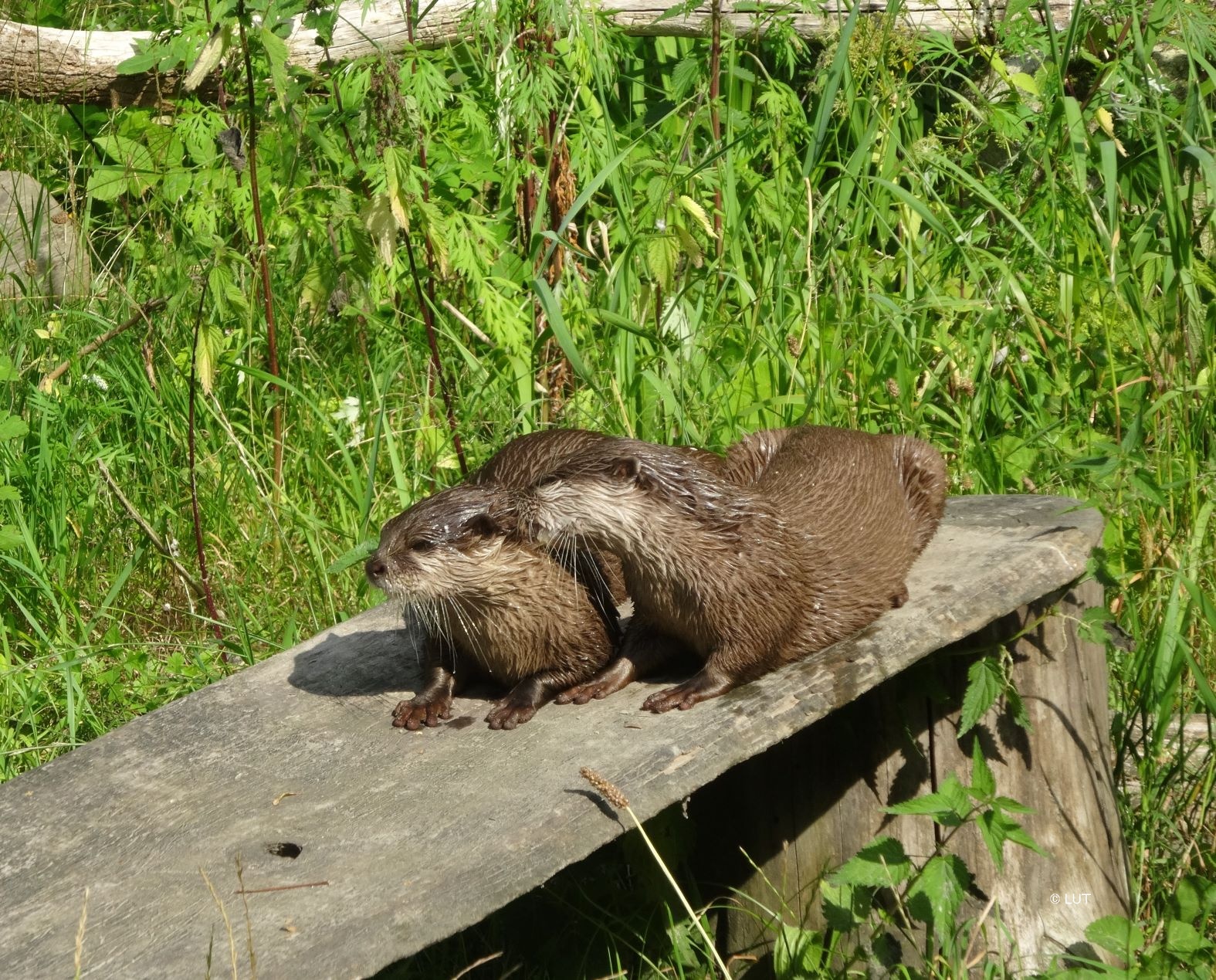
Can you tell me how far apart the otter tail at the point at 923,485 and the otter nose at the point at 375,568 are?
1.05m

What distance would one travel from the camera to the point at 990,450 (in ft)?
11.3

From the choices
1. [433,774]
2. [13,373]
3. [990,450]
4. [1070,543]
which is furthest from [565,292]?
[433,774]

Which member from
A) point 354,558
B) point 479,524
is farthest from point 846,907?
point 354,558

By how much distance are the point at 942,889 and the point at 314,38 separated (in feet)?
13.6

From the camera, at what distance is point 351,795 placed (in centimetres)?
203

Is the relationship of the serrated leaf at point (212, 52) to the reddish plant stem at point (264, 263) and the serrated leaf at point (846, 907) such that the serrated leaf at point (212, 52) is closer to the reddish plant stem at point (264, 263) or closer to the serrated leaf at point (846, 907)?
the reddish plant stem at point (264, 263)

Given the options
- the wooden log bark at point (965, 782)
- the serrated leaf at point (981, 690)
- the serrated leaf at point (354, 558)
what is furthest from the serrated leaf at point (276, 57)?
the serrated leaf at point (981, 690)

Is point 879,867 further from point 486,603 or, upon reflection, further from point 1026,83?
point 1026,83

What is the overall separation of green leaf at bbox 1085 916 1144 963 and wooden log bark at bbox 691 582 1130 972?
0.57ft

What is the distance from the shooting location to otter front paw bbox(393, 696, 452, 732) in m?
2.26

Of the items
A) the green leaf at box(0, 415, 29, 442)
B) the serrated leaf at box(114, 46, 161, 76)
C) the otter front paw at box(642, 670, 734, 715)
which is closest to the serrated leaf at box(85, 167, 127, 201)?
the serrated leaf at box(114, 46, 161, 76)

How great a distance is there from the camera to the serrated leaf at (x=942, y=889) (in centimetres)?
215

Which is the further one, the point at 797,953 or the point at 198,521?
the point at 198,521

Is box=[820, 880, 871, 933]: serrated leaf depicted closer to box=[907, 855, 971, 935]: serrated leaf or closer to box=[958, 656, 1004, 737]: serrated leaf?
box=[907, 855, 971, 935]: serrated leaf
